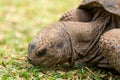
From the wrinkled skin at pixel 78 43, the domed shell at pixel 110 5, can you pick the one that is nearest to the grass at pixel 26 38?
the wrinkled skin at pixel 78 43

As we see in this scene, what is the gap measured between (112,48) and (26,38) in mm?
4284

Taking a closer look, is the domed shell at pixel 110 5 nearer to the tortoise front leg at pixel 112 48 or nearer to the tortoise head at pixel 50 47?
the tortoise front leg at pixel 112 48

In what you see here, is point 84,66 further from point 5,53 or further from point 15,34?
point 15,34

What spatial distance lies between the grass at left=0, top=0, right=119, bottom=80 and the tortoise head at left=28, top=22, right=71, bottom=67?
126 mm

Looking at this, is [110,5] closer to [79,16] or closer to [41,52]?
[79,16]

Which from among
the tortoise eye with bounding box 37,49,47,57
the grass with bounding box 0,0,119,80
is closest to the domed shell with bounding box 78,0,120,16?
the grass with bounding box 0,0,119,80

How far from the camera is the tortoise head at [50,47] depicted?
14.0 ft

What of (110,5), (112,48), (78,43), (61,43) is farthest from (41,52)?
(110,5)

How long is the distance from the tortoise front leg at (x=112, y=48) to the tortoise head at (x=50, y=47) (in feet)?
1.48

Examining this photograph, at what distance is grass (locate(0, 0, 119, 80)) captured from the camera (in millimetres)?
4340

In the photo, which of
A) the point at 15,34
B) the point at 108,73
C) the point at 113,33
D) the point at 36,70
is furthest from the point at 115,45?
the point at 15,34

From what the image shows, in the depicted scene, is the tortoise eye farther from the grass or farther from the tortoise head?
the grass

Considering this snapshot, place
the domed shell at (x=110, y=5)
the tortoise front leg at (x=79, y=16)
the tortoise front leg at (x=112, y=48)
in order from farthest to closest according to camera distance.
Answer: the tortoise front leg at (x=79, y=16), the domed shell at (x=110, y=5), the tortoise front leg at (x=112, y=48)

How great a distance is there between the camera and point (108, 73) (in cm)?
450
